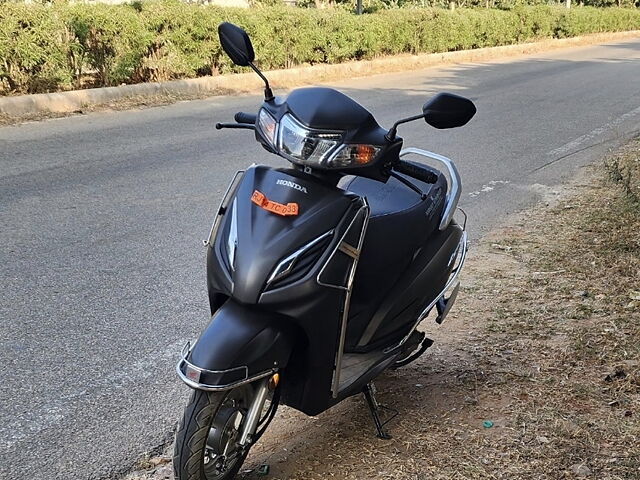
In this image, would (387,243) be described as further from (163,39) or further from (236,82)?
(236,82)

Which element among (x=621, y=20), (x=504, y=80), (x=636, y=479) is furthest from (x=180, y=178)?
(x=621, y=20)

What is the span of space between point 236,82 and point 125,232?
820 cm

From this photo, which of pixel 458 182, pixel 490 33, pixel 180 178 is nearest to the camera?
pixel 458 182

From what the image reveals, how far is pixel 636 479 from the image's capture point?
2.62 metres

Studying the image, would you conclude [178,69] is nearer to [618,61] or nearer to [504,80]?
[504,80]

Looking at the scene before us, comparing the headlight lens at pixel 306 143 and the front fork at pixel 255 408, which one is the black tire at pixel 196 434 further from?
the headlight lens at pixel 306 143

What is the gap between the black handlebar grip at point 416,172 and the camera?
9.20 ft

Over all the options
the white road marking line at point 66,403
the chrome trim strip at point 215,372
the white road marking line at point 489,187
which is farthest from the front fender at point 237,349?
the white road marking line at point 489,187

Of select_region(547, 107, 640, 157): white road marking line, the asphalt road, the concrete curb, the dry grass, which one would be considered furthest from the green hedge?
select_region(547, 107, 640, 157): white road marking line

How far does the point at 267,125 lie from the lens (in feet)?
8.59

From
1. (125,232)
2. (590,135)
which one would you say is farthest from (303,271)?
(590,135)

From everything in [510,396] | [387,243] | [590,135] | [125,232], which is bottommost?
[590,135]

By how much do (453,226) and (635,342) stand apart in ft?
3.60

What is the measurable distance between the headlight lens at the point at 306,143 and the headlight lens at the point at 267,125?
0.06 metres
